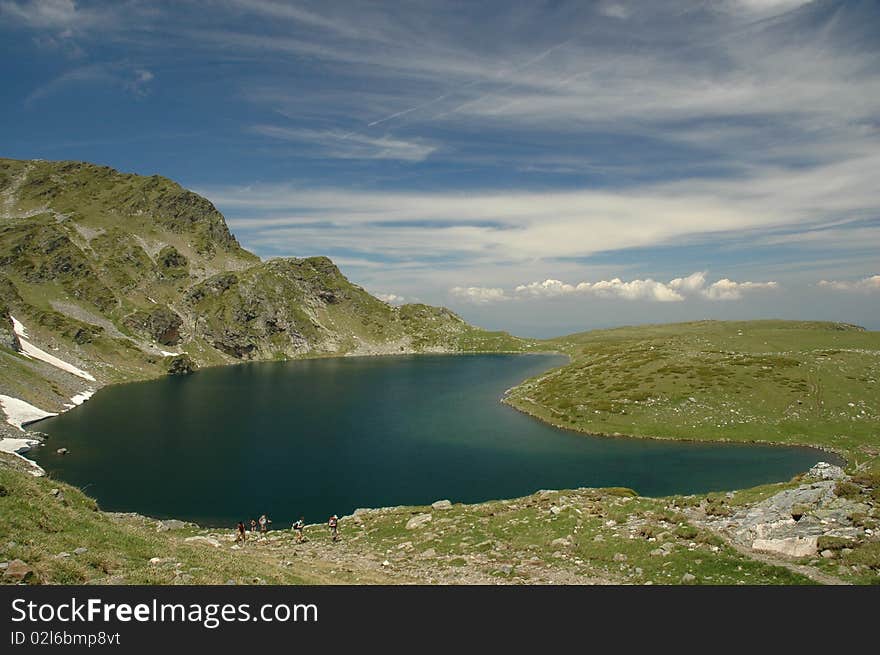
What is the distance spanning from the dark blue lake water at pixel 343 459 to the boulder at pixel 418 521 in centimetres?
1578

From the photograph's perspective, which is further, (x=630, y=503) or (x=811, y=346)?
(x=811, y=346)

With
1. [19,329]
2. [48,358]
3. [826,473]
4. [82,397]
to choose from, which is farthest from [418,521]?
[19,329]

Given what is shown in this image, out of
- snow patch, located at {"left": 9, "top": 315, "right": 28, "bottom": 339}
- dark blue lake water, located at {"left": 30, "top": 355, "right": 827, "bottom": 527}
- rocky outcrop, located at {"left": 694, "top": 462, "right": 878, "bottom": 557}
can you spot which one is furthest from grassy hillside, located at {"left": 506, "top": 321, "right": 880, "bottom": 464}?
snow patch, located at {"left": 9, "top": 315, "right": 28, "bottom": 339}

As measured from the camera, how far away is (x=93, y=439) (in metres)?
87.4

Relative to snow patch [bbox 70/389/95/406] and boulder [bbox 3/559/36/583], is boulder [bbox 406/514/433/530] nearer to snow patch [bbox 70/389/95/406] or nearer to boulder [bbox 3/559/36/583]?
boulder [bbox 3/559/36/583]

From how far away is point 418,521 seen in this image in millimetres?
40312

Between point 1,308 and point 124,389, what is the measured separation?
57443 mm

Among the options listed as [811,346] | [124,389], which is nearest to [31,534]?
[124,389]

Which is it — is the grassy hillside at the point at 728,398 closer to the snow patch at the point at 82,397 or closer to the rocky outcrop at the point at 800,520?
the rocky outcrop at the point at 800,520

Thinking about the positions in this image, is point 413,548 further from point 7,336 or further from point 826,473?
point 7,336

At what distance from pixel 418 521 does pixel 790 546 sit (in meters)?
26.7

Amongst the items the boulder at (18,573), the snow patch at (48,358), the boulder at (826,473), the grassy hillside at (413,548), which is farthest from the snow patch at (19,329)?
the boulder at (826,473)

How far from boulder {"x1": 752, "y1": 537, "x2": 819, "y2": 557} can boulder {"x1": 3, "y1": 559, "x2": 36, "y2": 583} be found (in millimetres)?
30850
